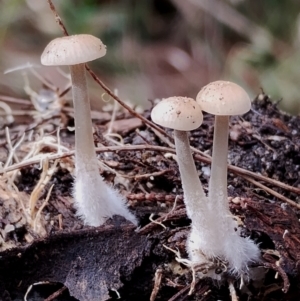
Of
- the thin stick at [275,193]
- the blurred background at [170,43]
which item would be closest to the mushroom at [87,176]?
the thin stick at [275,193]

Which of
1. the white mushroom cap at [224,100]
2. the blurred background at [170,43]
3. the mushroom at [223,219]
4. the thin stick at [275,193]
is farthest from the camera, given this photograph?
the blurred background at [170,43]

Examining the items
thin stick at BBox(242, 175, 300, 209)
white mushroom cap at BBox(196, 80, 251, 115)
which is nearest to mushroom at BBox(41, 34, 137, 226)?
white mushroom cap at BBox(196, 80, 251, 115)

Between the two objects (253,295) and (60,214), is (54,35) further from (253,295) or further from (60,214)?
(253,295)

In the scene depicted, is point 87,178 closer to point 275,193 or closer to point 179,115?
point 179,115

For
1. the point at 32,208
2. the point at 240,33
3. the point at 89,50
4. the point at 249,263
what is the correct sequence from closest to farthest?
1. the point at 89,50
2. the point at 249,263
3. the point at 32,208
4. the point at 240,33

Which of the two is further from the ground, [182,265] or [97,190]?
[97,190]

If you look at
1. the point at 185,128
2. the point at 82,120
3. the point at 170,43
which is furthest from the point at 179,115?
the point at 170,43

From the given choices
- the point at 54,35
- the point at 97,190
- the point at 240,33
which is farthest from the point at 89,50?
the point at 240,33

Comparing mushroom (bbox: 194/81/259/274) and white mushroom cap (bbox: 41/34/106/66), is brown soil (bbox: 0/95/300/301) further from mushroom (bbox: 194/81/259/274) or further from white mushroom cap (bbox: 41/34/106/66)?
white mushroom cap (bbox: 41/34/106/66)

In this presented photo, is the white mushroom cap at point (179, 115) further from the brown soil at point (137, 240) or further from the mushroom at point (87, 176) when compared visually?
the brown soil at point (137, 240)
